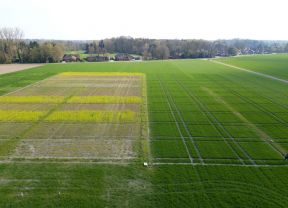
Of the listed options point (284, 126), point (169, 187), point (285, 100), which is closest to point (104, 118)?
point (169, 187)

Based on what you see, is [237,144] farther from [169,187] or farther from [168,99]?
[168,99]

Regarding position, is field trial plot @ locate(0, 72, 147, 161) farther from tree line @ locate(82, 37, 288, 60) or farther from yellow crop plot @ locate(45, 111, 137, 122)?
tree line @ locate(82, 37, 288, 60)

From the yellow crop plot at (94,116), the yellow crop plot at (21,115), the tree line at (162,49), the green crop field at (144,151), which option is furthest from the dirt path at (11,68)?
the tree line at (162,49)

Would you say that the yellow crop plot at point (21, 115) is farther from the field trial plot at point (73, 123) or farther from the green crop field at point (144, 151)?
the green crop field at point (144, 151)

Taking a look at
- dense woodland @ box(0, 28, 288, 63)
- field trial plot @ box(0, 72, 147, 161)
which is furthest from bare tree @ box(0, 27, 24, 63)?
field trial plot @ box(0, 72, 147, 161)

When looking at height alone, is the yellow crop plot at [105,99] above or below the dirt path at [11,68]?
below

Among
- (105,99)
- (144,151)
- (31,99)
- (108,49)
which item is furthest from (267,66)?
(108,49)
